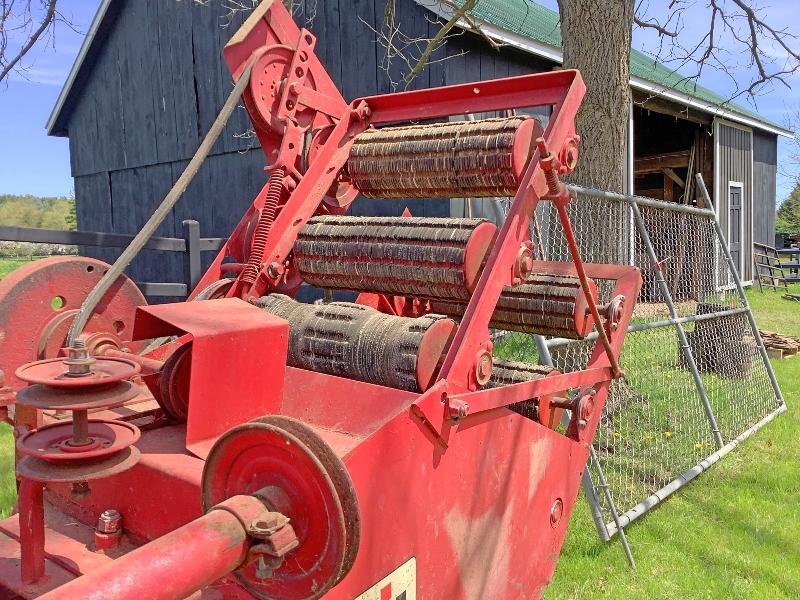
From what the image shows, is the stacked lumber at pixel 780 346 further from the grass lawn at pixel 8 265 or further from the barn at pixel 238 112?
the grass lawn at pixel 8 265

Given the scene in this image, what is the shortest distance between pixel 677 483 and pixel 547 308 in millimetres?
2127

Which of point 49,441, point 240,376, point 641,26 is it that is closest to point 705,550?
point 240,376

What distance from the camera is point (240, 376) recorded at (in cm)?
209

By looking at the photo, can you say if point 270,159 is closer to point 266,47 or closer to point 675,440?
point 266,47

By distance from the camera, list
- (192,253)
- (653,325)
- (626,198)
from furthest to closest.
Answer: (192,253), (653,325), (626,198)

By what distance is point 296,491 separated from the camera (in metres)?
1.53

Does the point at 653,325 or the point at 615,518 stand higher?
the point at 653,325

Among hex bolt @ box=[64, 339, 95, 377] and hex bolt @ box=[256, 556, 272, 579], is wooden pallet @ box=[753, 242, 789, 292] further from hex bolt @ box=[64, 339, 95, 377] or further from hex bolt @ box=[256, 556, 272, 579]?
hex bolt @ box=[64, 339, 95, 377]

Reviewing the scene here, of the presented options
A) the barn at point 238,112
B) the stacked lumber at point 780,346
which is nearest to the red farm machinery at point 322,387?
the barn at point 238,112

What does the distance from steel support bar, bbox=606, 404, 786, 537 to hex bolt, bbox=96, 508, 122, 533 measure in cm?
256

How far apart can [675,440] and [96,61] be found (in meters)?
13.9

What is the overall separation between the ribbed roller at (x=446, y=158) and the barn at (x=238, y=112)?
4830mm

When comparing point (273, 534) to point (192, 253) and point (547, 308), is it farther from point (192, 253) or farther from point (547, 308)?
point (192, 253)

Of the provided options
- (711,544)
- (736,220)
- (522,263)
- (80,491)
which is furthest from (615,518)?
(736,220)
